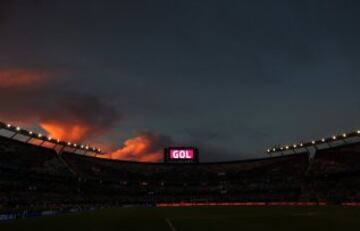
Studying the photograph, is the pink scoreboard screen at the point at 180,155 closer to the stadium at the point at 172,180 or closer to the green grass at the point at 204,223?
the stadium at the point at 172,180

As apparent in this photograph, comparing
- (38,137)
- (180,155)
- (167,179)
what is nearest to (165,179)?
(167,179)

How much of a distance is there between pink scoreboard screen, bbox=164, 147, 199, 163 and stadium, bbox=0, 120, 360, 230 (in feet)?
31.8

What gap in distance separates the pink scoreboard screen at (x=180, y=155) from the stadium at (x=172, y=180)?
9694 mm

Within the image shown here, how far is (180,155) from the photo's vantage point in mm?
111312

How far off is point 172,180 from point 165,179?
7.82 ft

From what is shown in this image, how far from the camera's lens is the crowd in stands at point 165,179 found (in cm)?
8375

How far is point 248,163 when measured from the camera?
123312 millimetres

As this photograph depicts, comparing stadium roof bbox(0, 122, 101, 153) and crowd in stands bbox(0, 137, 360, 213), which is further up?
stadium roof bbox(0, 122, 101, 153)

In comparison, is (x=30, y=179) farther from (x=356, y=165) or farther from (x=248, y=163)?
(x=356, y=165)

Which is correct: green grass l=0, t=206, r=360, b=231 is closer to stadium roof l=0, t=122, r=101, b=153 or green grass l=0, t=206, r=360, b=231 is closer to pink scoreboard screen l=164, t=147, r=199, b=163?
stadium roof l=0, t=122, r=101, b=153

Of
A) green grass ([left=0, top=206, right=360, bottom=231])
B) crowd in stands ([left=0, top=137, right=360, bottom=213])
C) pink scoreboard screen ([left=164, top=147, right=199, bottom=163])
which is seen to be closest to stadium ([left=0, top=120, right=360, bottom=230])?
crowd in stands ([left=0, top=137, right=360, bottom=213])

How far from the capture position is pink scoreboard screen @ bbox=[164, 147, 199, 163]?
11092cm

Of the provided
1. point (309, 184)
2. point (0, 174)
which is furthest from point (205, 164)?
point (0, 174)

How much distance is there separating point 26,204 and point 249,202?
57.6 meters
